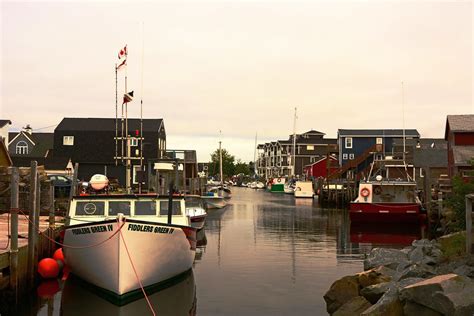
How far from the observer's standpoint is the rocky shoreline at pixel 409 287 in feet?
33.4

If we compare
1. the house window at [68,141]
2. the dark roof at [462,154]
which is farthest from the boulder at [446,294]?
the house window at [68,141]

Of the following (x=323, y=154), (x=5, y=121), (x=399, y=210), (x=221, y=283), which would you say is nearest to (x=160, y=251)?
(x=221, y=283)

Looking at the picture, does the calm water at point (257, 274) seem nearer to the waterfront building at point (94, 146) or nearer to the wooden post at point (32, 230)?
the wooden post at point (32, 230)

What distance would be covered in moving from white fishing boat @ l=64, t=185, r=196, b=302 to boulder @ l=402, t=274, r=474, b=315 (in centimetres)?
720

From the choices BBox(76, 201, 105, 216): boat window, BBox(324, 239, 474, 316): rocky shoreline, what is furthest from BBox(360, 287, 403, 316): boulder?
BBox(76, 201, 105, 216): boat window

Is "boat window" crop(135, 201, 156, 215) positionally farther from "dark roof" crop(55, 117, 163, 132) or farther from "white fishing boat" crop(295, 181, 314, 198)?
"white fishing boat" crop(295, 181, 314, 198)

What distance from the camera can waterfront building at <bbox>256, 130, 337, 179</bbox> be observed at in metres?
131

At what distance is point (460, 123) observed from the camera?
44875 millimetres

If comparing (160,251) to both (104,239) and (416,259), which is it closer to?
(104,239)

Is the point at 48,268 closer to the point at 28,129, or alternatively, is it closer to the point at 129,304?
the point at 129,304

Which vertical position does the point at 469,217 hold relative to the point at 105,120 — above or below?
below

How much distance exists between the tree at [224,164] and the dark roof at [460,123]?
420 ft

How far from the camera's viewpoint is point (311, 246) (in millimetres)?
28188

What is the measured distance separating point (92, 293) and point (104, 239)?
2537mm
